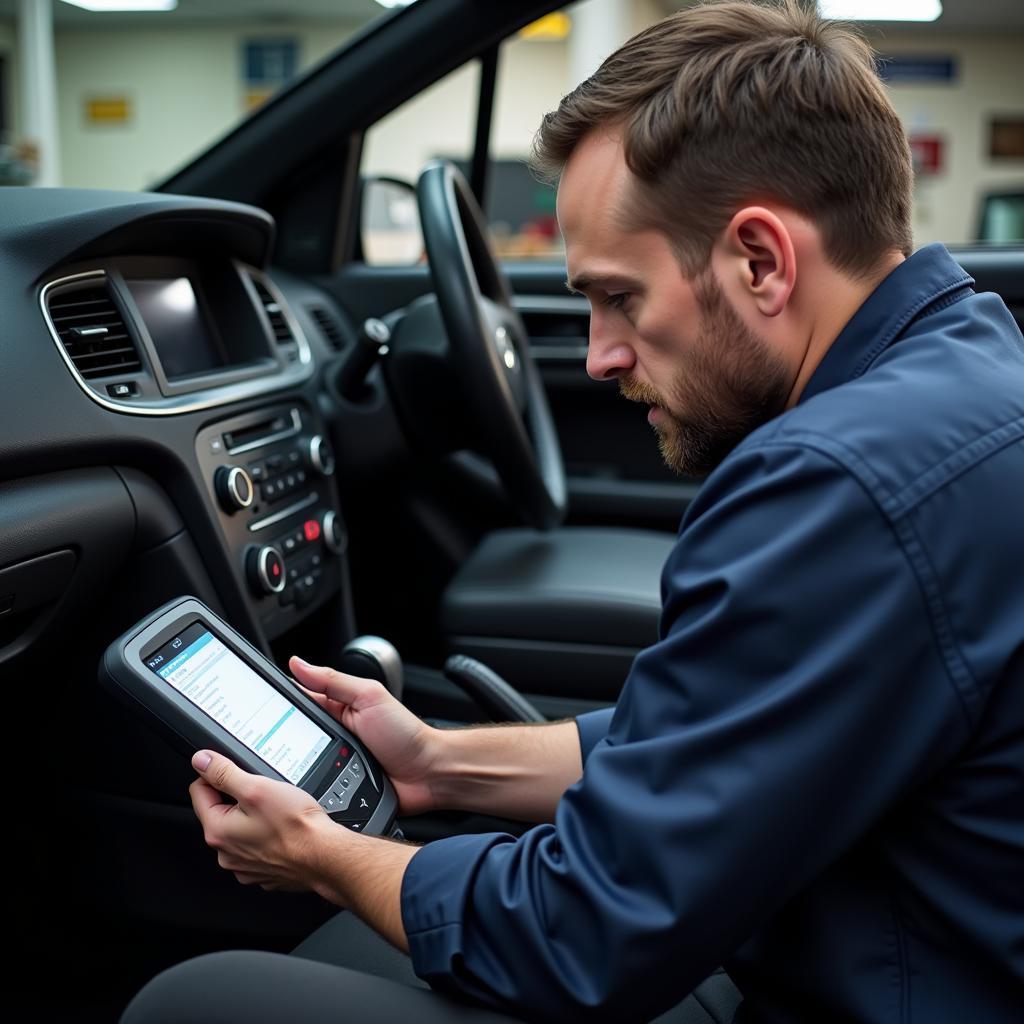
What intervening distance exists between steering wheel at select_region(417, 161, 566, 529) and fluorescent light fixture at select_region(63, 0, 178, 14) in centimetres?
894

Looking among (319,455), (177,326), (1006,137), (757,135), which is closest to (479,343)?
(319,455)

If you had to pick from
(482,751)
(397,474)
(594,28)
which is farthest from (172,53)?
(482,751)

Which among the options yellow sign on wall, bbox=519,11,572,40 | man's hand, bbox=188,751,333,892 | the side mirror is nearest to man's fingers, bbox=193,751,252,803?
man's hand, bbox=188,751,333,892

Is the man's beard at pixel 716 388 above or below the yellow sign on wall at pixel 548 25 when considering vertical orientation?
below

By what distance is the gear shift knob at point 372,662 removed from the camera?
Answer: 1288 mm

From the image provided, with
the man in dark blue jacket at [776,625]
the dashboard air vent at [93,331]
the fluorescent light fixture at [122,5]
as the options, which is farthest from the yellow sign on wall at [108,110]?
the man in dark blue jacket at [776,625]

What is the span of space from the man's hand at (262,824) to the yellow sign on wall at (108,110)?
36.1ft

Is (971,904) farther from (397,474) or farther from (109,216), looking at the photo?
(397,474)

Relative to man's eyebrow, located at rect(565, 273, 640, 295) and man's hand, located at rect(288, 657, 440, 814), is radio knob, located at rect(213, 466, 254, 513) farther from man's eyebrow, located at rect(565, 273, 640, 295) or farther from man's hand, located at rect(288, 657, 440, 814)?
man's eyebrow, located at rect(565, 273, 640, 295)

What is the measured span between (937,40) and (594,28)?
4.92 meters

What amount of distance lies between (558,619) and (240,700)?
2.47 ft

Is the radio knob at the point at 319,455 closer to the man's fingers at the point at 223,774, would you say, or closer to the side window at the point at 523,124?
the man's fingers at the point at 223,774

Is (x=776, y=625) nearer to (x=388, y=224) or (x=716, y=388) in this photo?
(x=716, y=388)

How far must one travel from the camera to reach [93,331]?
1.20 m
